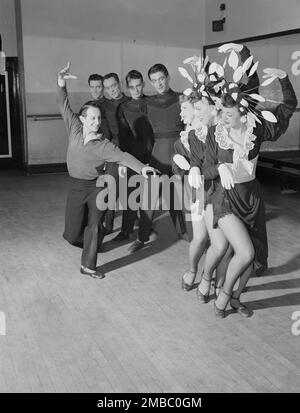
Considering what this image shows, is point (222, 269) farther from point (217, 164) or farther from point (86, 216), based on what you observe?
point (86, 216)

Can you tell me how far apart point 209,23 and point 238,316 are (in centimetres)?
685

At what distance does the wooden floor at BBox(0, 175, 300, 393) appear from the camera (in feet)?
8.86

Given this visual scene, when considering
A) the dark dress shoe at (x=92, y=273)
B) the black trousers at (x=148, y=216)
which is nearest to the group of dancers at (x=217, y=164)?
the dark dress shoe at (x=92, y=273)

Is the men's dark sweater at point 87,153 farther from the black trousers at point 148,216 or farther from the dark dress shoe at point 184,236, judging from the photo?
the dark dress shoe at point 184,236

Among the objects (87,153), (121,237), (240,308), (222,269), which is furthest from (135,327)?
(121,237)

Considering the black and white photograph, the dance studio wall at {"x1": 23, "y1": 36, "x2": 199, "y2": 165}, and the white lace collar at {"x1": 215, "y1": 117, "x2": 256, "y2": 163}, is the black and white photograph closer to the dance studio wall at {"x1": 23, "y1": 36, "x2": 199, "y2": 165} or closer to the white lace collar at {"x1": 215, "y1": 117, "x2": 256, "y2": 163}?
the white lace collar at {"x1": 215, "y1": 117, "x2": 256, "y2": 163}

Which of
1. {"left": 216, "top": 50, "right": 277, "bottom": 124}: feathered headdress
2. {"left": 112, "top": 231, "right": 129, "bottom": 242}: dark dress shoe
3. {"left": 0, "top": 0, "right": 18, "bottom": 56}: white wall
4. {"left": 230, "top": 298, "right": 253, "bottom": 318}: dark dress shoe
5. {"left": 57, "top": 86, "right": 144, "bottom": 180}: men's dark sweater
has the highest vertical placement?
{"left": 0, "top": 0, "right": 18, "bottom": 56}: white wall

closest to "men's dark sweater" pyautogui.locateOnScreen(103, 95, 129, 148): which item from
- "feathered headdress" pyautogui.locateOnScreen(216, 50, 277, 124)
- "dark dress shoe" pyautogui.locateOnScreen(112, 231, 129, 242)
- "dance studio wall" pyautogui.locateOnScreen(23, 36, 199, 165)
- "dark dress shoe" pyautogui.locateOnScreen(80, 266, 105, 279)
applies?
"dark dress shoe" pyautogui.locateOnScreen(112, 231, 129, 242)

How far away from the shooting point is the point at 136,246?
16.0 ft

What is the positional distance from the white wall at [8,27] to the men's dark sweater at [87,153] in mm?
5290

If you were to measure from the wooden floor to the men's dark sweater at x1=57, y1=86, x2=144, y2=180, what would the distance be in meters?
0.80

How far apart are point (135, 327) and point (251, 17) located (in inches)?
237

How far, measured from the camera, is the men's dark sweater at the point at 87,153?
13.1 feet
